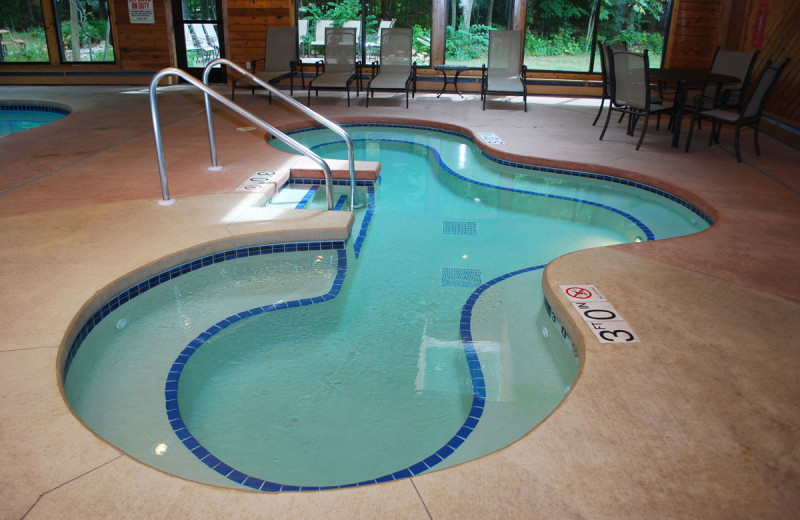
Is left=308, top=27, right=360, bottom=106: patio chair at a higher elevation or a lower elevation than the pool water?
higher

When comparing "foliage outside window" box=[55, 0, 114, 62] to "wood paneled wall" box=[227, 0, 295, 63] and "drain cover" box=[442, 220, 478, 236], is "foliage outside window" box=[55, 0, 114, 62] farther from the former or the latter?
"drain cover" box=[442, 220, 478, 236]

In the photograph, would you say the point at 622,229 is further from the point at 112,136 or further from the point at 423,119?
the point at 112,136

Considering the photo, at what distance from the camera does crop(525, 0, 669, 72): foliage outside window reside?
30.4 ft

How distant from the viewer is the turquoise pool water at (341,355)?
6.47 ft

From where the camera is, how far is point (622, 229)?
4.03 metres

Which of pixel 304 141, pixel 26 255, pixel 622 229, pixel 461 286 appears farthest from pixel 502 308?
pixel 304 141

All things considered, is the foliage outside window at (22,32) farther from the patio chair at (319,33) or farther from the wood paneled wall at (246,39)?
the patio chair at (319,33)

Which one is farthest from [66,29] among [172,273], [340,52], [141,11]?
[172,273]

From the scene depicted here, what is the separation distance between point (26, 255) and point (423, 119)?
4.99 m

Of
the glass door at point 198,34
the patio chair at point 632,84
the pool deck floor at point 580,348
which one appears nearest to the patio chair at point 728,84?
the patio chair at point 632,84

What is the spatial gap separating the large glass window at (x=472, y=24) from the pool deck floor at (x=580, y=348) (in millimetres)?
5290

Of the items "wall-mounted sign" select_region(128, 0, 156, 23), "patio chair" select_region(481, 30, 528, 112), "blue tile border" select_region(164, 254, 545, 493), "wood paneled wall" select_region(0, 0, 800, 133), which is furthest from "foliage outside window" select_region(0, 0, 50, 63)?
"blue tile border" select_region(164, 254, 545, 493)

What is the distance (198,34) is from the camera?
992 cm

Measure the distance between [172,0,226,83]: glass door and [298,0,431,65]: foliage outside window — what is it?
4.79 feet
